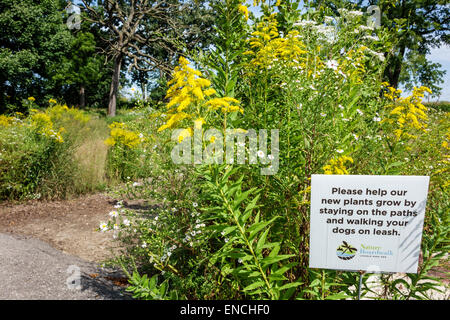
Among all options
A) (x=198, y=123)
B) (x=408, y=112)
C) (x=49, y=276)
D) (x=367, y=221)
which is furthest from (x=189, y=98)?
(x=49, y=276)

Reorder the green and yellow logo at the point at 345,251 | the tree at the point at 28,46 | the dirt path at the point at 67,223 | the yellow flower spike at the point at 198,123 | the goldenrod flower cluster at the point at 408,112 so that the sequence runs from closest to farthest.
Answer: the yellow flower spike at the point at 198,123 → the green and yellow logo at the point at 345,251 → the goldenrod flower cluster at the point at 408,112 → the dirt path at the point at 67,223 → the tree at the point at 28,46

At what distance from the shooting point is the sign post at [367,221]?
1540 millimetres

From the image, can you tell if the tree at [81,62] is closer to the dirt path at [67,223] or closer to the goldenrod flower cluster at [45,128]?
the goldenrod flower cluster at [45,128]

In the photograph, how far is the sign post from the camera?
154 cm

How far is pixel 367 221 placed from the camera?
1.58 metres

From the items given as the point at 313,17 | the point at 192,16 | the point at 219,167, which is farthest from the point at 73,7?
the point at 219,167

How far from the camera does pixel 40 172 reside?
18.4 feet

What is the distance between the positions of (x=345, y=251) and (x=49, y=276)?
8.88 feet


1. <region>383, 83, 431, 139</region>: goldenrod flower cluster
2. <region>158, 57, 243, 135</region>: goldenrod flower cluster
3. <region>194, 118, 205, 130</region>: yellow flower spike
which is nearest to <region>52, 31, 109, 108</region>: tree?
<region>158, 57, 243, 135</region>: goldenrod flower cluster

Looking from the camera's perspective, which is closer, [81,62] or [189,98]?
[189,98]

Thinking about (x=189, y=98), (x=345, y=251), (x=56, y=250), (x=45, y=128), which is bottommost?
(x=56, y=250)

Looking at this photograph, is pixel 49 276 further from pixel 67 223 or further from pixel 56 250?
pixel 67 223

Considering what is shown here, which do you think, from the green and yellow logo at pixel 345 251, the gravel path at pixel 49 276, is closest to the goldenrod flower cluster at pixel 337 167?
the green and yellow logo at pixel 345 251
